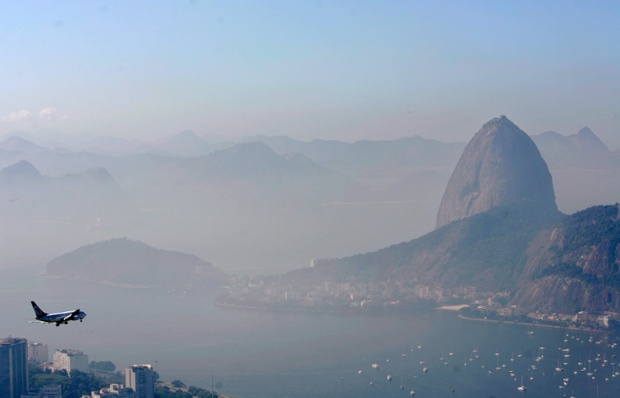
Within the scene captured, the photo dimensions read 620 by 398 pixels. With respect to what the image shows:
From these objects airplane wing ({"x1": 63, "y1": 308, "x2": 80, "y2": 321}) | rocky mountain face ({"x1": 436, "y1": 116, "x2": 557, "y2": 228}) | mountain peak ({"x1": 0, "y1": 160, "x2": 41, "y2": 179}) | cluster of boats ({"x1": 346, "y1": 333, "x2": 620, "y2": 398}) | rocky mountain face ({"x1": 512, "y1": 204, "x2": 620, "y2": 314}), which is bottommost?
cluster of boats ({"x1": 346, "y1": 333, "x2": 620, "y2": 398})

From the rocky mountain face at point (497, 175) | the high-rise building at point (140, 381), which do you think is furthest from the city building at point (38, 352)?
the rocky mountain face at point (497, 175)

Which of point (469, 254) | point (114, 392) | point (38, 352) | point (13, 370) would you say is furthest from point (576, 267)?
point (13, 370)

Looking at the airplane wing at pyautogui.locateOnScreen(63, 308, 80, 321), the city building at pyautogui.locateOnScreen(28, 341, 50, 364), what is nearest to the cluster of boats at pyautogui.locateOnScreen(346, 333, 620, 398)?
the city building at pyautogui.locateOnScreen(28, 341, 50, 364)

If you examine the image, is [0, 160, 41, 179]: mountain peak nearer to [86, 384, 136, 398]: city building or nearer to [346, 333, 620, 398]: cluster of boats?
[346, 333, 620, 398]: cluster of boats

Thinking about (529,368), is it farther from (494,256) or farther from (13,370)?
(494,256)

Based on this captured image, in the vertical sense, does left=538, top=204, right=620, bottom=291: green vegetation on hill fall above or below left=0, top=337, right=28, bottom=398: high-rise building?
above

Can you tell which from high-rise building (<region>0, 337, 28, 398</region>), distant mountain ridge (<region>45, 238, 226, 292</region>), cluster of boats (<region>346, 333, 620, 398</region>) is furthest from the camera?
distant mountain ridge (<region>45, 238, 226, 292</region>)

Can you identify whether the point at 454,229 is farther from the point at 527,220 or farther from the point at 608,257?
the point at 608,257
